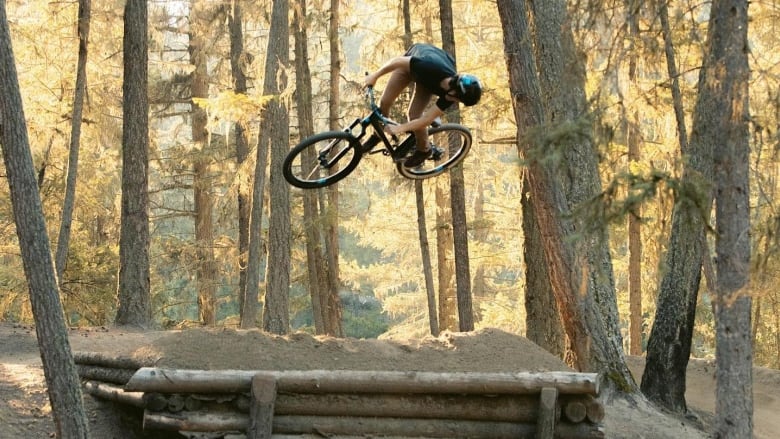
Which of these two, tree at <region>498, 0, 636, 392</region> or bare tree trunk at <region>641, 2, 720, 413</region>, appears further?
bare tree trunk at <region>641, 2, 720, 413</region>

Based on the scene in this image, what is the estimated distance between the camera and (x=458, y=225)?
13.8 metres

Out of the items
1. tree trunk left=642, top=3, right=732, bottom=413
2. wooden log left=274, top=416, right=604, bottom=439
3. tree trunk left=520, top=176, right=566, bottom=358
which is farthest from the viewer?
tree trunk left=520, top=176, right=566, bottom=358

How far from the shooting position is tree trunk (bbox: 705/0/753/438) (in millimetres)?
6191

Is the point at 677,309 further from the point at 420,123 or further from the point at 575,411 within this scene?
the point at 420,123

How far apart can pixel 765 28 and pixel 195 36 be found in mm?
13821

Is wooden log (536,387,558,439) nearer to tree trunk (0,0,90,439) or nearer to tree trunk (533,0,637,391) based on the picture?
tree trunk (533,0,637,391)

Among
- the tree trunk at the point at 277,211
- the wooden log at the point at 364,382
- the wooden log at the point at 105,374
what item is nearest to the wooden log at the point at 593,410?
the wooden log at the point at 364,382

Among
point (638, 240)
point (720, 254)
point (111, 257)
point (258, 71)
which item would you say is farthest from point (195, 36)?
point (720, 254)

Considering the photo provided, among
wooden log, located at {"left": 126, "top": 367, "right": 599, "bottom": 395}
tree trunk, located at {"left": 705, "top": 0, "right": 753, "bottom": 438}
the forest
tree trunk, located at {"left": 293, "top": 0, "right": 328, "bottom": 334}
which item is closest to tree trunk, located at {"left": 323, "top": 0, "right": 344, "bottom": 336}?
the forest

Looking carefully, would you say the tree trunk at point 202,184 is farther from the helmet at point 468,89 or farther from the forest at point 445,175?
the helmet at point 468,89

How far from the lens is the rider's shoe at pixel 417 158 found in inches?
347

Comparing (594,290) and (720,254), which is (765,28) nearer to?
(594,290)

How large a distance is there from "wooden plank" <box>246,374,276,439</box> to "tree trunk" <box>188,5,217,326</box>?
12.8 metres

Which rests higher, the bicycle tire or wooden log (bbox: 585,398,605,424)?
the bicycle tire
